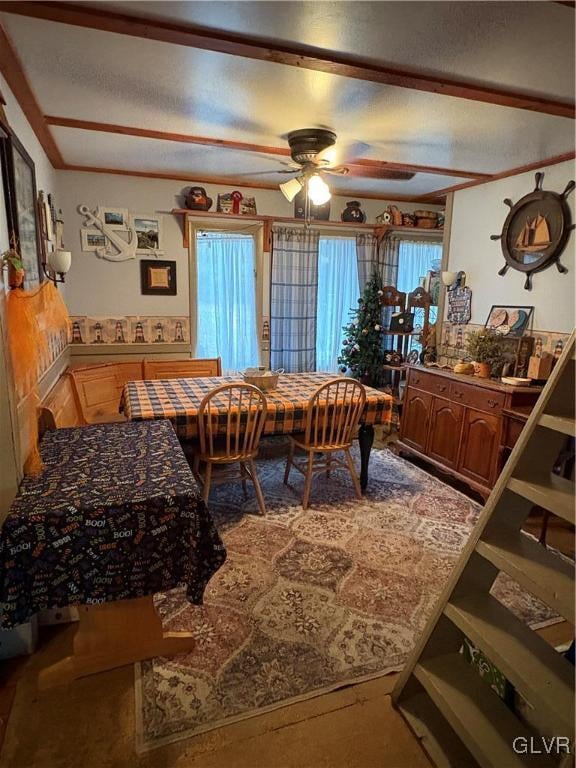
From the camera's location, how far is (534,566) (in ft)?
4.02

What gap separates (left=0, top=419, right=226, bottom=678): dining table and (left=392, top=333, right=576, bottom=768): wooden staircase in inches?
33.6

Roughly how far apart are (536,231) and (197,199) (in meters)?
2.79

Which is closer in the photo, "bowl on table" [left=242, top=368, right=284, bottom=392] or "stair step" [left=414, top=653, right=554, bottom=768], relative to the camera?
"stair step" [left=414, top=653, right=554, bottom=768]

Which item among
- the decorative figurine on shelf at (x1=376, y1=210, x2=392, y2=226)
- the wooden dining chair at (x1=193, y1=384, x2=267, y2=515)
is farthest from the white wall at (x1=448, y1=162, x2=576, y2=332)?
the wooden dining chair at (x1=193, y1=384, x2=267, y2=515)

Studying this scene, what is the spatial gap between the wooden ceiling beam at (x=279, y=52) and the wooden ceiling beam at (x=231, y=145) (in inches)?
45.7

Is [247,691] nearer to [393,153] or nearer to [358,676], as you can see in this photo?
[358,676]

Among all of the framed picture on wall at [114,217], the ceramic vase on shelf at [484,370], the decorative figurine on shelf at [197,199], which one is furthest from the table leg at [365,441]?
the framed picture on wall at [114,217]

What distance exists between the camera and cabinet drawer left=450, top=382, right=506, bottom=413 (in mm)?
3006

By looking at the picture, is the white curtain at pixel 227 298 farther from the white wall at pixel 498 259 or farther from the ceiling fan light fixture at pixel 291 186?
the white wall at pixel 498 259

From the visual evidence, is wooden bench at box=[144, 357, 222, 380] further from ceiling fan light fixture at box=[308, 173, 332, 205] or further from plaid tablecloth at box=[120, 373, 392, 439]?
ceiling fan light fixture at box=[308, 173, 332, 205]

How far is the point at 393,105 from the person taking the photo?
7.58 feet

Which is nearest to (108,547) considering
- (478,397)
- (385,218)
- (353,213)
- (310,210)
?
(478,397)

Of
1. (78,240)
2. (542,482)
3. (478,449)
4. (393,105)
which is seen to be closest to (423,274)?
(478,449)

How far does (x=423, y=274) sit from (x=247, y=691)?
4.55 metres
